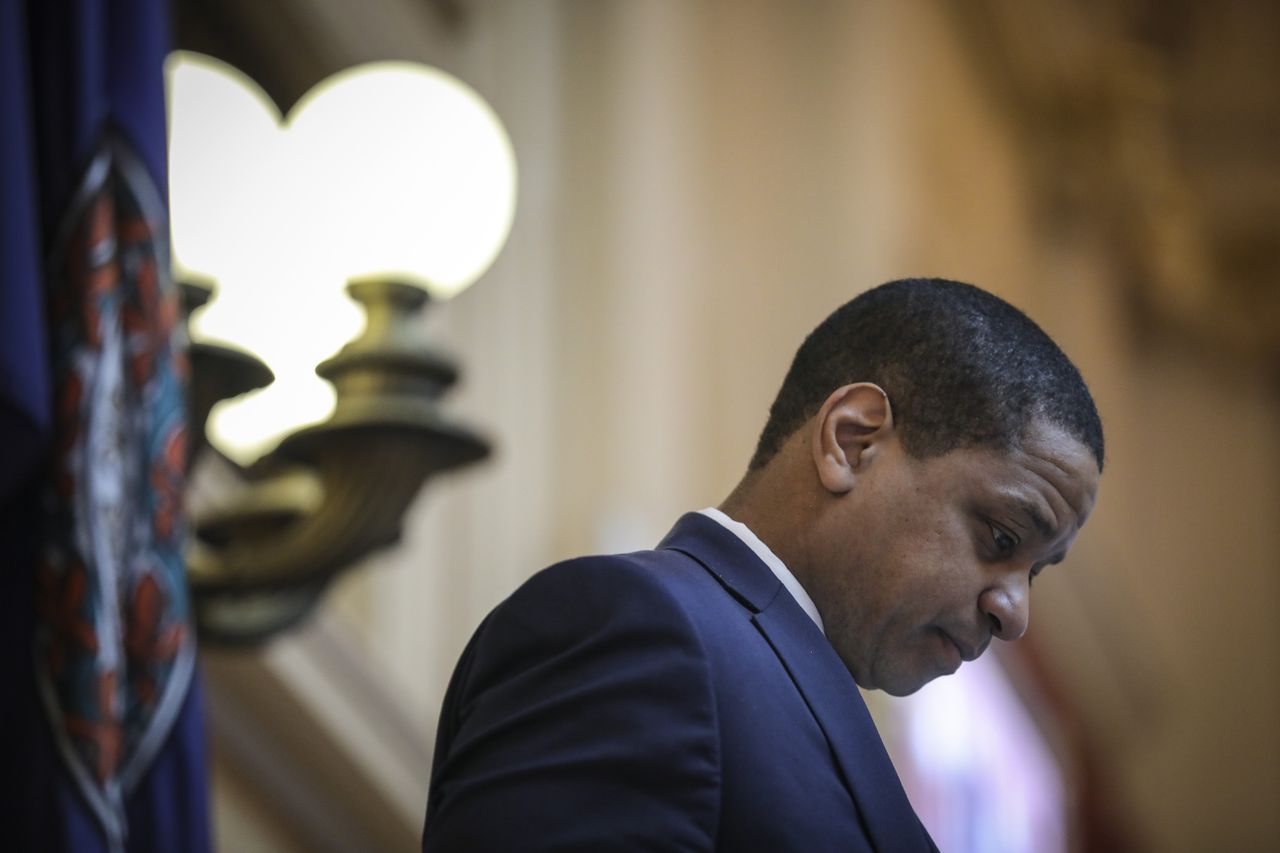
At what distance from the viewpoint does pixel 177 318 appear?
168 centimetres

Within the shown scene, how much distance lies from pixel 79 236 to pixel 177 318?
4.9 inches

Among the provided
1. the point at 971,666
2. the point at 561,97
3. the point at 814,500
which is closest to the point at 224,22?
the point at 561,97

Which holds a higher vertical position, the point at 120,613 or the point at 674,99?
the point at 674,99

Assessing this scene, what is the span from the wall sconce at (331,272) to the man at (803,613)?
0.53 metres

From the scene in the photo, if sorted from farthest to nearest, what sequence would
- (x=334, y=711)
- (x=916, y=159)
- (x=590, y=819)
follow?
(x=916, y=159), (x=334, y=711), (x=590, y=819)

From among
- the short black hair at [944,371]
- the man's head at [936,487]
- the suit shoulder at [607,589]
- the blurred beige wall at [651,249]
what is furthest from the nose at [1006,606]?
the blurred beige wall at [651,249]

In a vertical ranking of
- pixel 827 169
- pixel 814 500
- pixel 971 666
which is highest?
pixel 827 169

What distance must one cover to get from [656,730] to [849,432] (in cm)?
30

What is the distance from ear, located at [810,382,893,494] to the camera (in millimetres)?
1283

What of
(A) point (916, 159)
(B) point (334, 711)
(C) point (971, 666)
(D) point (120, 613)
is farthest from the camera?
(C) point (971, 666)

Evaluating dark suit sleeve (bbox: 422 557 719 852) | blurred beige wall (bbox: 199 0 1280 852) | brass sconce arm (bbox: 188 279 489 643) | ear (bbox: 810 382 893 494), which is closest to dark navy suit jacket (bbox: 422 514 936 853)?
dark suit sleeve (bbox: 422 557 719 852)

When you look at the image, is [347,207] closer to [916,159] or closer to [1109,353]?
[916,159]

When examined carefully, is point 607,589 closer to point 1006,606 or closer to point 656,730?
point 656,730

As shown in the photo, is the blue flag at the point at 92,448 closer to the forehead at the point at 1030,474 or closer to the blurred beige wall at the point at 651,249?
the forehead at the point at 1030,474
